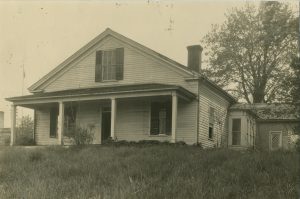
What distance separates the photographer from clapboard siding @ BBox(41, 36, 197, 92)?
20.9 meters

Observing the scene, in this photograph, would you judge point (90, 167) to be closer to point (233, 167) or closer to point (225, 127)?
point (233, 167)

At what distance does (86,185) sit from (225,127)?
1699 cm

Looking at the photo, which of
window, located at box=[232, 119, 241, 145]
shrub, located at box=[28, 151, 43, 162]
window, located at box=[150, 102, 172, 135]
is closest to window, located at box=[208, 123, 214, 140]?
window, located at box=[150, 102, 172, 135]

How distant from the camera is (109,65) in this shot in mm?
22609

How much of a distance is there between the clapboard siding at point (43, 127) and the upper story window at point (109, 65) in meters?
3.86

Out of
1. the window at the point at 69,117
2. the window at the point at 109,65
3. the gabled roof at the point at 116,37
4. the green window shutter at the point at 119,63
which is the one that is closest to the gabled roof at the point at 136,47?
the gabled roof at the point at 116,37

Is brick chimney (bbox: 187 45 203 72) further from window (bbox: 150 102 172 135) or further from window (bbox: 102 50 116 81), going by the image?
window (bbox: 102 50 116 81)

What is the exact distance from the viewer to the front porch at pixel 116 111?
19.4 metres

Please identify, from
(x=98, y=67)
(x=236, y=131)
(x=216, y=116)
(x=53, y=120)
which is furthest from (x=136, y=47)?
(x=236, y=131)

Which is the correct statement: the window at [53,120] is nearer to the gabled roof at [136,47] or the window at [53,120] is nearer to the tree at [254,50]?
the gabled roof at [136,47]

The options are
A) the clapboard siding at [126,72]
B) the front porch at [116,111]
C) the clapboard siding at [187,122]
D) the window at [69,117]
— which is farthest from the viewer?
the window at [69,117]

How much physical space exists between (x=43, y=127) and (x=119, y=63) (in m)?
5.86

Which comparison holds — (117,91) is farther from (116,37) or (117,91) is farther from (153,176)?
(153,176)

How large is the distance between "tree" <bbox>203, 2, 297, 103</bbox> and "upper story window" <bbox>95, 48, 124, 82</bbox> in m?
17.0
